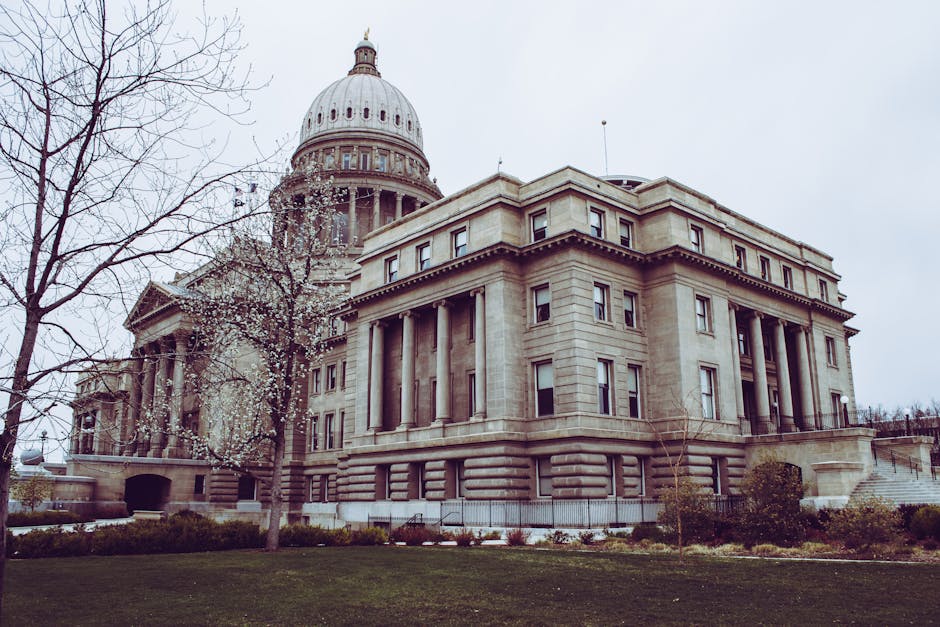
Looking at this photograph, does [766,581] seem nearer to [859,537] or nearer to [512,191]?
[859,537]

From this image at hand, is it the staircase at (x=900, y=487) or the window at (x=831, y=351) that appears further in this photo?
the window at (x=831, y=351)

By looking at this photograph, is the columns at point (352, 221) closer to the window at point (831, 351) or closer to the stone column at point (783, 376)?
the stone column at point (783, 376)

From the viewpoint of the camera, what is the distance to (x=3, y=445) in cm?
914

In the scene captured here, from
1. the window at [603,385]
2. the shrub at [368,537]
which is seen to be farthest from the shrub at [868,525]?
the shrub at [368,537]

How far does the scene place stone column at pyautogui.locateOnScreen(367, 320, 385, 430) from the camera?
50469mm

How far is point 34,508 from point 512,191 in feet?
135

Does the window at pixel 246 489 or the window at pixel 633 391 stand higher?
the window at pixel 633 391

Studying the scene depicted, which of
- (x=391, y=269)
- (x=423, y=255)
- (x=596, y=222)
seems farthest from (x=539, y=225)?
(x=391, y=269)

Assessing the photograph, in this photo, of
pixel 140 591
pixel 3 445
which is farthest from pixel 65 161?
pixel 140 591

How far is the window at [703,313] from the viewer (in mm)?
45438

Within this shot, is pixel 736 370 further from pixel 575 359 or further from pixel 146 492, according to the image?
A: pixel 146 492

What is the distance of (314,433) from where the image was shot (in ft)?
211

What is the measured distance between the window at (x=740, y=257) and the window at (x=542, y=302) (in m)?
15.4

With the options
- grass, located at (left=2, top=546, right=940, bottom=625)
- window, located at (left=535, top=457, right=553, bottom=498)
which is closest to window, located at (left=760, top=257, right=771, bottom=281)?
window, located at (left=535, top=457, right=553, bottom=498)
